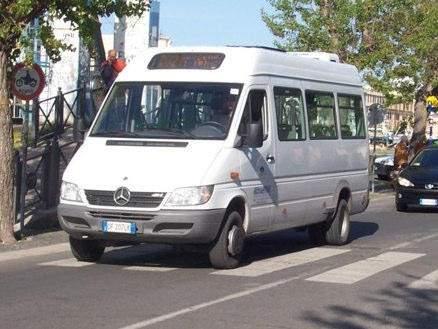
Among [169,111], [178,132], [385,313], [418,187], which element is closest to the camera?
[385,313]

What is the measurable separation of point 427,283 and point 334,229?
12.7ft

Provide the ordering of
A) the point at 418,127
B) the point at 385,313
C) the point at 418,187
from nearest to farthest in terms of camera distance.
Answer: the point at 385,313 < the point at 418,187 < the point at 418,127

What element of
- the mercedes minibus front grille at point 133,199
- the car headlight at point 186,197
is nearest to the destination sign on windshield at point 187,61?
the car headlight at point 186,197

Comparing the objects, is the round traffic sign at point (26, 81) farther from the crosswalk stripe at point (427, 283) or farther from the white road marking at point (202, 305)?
the crosswalk stripe at point (427, 283)

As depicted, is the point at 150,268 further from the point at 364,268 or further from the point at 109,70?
the point at 109,70

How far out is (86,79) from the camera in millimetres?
29141

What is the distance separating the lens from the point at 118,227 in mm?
11133

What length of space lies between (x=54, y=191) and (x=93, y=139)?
18.1 ft

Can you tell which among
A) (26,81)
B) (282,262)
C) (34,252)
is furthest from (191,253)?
(26,81)

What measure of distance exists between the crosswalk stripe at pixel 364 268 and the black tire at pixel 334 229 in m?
1.17

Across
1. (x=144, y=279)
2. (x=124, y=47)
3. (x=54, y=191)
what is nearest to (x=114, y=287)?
(x=144, y=279)

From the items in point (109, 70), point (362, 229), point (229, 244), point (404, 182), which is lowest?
point (362, 229)

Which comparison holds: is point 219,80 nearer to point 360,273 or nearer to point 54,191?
point 360,273

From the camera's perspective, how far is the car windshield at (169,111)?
11.8m
